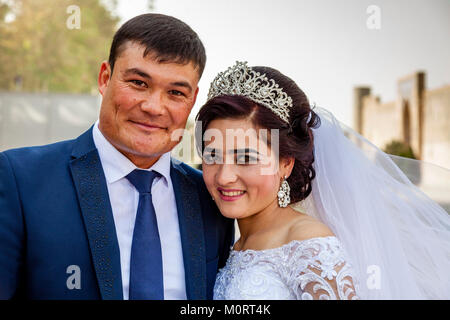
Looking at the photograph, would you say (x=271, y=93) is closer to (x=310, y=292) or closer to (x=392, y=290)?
(x=310, y=292)

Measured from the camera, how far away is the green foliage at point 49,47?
1519 cm

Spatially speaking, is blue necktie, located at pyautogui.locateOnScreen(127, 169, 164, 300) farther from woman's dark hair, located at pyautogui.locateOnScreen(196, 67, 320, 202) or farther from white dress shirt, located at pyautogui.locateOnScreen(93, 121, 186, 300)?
woman's dark hair, located at pyautogui.locateOnScreen(196, 67, 320, 202)

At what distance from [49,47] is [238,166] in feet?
50.7

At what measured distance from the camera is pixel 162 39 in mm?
2135

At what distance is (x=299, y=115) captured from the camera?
2.33 metres

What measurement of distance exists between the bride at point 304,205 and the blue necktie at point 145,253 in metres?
0.34

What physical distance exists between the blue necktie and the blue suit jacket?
84mm

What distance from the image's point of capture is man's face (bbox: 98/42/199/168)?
83.7 inches

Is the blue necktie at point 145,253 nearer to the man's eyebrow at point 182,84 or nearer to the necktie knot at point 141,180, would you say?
the necktie knot at point 141,180

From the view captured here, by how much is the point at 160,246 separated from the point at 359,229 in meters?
1.05

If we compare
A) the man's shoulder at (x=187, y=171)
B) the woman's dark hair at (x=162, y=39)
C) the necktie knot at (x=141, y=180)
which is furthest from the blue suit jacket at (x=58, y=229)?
the woman's dark hair at (x=162, y=39)

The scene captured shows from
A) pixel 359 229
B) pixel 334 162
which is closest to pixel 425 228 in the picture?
pixel 359 229

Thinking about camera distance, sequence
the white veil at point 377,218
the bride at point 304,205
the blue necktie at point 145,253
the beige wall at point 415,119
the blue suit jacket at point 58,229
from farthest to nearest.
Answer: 1. the beige wall at point 415,119
2. the white veil at point 377,218
3. the bride at point 304,205
4. the blue necktie at point 145,253
5. the blue suit jacket at point 58,229

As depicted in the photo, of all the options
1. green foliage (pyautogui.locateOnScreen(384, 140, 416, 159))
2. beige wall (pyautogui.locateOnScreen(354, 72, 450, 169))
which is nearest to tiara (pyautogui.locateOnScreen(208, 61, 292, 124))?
beige wall (pyautogui.locateOnScreen(354, 72, 450, 169))
